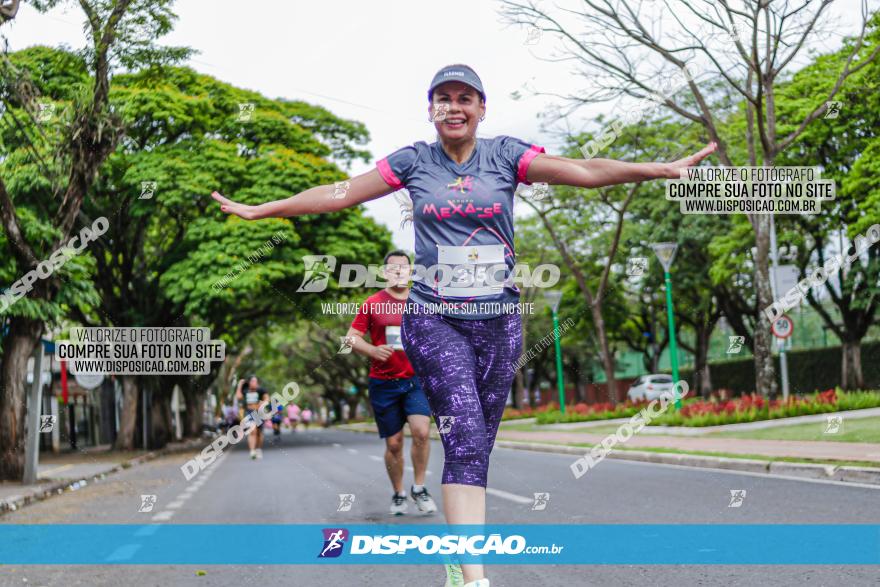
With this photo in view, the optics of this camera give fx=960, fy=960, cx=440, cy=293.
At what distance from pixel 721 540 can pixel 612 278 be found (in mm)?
34813

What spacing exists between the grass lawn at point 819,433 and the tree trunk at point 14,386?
11.2 metres

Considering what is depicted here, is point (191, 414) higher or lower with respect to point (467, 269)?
lower

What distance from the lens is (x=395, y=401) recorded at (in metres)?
7.48

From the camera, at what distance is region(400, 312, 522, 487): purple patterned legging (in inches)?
136

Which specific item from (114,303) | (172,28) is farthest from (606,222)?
A: (172,28)

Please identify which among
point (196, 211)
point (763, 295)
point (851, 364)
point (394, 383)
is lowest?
point (851, 364)

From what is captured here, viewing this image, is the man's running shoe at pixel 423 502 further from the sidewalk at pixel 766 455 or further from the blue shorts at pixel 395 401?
the sidewalk at pixel 766 455

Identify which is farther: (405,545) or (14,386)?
(14,386)

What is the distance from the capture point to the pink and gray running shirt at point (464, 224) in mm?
3584

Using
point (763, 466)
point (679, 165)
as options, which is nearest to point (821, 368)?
point (763, 466)

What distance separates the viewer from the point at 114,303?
28.2 meters

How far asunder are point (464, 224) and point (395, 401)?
4.07 metres

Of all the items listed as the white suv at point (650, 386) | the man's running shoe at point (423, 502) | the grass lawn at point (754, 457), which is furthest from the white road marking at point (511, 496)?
the white suv at point (650, 386)

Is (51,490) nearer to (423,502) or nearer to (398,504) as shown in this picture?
(398,504)
